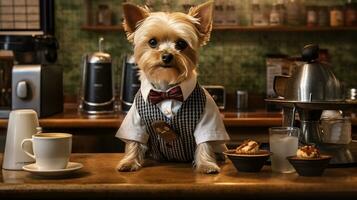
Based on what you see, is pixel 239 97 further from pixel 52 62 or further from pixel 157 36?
pixel 157 36

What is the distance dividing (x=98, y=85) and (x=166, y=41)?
1771mm

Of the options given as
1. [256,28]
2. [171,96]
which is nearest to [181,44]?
[171,96]

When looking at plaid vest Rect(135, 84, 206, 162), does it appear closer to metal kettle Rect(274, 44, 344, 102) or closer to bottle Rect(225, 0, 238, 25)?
metal kettle Rect(274, 44, 344, 102)

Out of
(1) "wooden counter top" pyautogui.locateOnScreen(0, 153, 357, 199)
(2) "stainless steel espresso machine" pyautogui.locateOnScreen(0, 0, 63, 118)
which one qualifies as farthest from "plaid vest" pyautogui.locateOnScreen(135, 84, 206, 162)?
(2) "stainless steel espresso machine" pyautogui.locateOnScreen(0, 0, 63, 118)

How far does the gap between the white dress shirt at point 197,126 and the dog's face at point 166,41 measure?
34 mm

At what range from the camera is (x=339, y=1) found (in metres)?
3.90

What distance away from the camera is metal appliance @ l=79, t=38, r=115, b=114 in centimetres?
337

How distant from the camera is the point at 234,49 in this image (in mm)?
3955

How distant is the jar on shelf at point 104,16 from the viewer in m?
3.86

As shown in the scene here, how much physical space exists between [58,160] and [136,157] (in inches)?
9.7

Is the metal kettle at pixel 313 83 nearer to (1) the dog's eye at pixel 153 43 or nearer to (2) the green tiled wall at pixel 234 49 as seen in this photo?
(1) the dog's eye at pixel 153 43

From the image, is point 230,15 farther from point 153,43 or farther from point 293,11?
point 153,43

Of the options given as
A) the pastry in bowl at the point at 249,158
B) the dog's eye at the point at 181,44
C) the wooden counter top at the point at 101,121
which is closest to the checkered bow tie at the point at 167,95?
the dog's eye at the point at 181,44

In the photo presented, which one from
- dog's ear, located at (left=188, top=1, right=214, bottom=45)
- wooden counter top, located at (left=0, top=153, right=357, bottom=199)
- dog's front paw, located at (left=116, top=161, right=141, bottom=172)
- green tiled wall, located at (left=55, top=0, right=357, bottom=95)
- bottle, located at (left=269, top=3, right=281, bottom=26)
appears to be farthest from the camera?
green tiled wall, located at (left=55, top=0, right=357, bottom=95)
